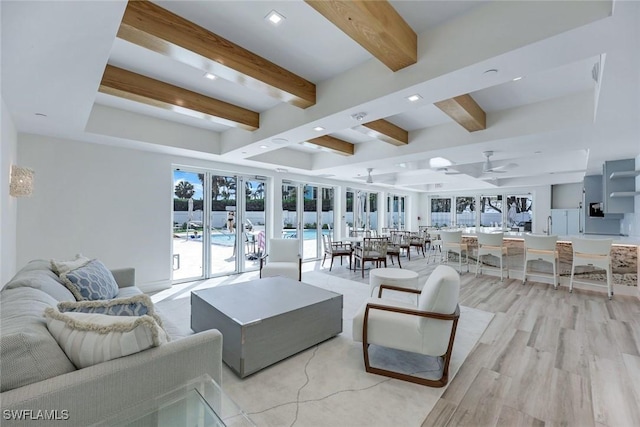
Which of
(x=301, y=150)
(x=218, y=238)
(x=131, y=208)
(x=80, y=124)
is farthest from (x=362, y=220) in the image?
(x=80, y=124)

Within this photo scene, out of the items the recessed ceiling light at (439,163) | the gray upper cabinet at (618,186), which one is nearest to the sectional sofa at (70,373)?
the recessed ceiling light at (439,163)

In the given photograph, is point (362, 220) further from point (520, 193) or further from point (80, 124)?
point (80, 124)

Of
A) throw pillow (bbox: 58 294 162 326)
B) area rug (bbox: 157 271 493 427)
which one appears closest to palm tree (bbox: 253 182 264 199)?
area rug (bbox: 157 271 493 427)

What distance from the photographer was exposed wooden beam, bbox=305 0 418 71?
5.31 ft

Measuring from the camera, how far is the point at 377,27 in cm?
181

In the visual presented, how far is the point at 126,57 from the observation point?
8.54ft

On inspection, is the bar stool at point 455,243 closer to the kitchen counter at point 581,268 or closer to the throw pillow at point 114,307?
the kitchen counter at point 581,268

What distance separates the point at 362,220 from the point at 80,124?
7.86m

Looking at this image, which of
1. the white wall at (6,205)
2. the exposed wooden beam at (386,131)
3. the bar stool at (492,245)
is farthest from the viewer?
the bar stool at (492,245)

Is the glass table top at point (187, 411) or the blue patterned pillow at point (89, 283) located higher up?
the blue patterned pillow at point (89, 283)

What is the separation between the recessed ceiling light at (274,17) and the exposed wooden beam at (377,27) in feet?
1.65

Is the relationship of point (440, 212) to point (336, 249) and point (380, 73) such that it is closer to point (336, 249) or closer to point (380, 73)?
point (336, 249)

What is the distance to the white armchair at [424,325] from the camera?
84.5 inches

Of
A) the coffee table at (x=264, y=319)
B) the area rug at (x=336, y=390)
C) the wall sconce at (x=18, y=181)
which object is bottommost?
the area rug at (x=336, y=390)
